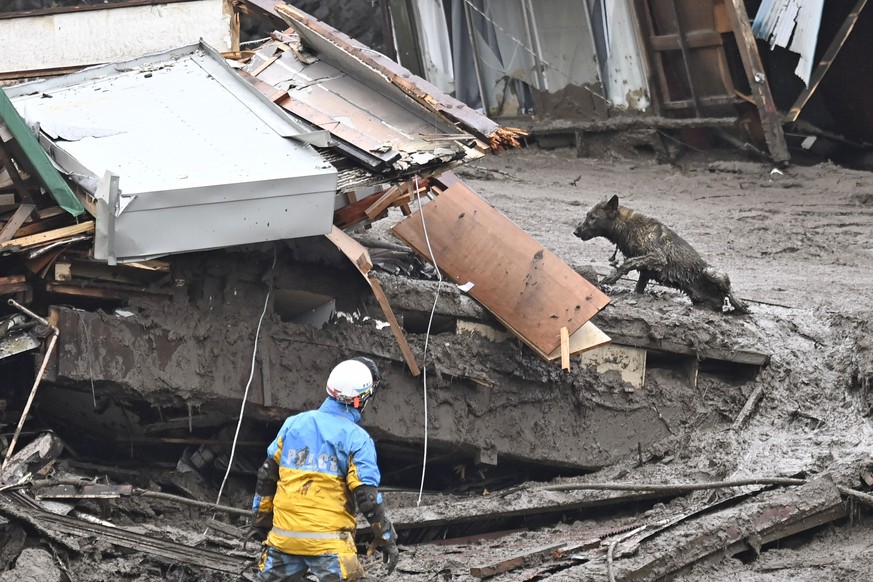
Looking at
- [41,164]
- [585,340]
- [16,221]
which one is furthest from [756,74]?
[16,221]

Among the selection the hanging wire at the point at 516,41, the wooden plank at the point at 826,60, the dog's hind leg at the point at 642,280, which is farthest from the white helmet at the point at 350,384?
the hanging wire at the point at 516,41

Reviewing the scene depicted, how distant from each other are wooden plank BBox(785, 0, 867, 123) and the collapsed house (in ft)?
18.8

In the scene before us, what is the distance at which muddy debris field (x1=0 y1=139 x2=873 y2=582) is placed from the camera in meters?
7.55

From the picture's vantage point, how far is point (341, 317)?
31.0ft

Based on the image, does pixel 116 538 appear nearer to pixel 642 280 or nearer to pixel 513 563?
pixel 513 563

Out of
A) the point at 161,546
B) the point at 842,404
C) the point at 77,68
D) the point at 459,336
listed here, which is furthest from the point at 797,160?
the point at 161,546

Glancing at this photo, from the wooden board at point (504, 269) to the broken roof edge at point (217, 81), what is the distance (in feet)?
4.17

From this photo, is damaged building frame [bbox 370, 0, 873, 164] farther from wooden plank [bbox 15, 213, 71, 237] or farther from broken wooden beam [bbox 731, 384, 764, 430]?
wooden plank [bbox 15, 213, 71, 237]

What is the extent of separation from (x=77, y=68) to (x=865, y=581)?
25.2 ft

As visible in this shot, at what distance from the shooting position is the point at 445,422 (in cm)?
957

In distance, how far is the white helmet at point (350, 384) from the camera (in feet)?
20.7

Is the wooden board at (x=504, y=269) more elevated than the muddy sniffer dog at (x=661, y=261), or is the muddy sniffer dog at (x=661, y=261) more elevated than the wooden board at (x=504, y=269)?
the wooden board at (x=504, y=269)

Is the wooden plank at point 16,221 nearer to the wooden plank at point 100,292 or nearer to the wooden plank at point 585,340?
the wooden plank at point 100,292

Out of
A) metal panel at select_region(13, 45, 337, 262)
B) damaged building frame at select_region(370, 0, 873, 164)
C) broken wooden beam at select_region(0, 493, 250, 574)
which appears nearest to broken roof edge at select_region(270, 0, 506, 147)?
metal panel at select_region(13, 45, 337, 262)
